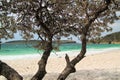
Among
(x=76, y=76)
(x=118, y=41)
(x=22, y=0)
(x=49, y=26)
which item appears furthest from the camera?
(x=118, y=41)

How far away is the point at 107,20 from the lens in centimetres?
1404

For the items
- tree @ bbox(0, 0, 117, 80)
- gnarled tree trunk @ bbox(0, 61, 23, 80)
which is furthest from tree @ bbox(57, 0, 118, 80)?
gnarled tree trunk @ bbox(0, 61, 23, 80)

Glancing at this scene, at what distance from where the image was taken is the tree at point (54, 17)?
1295 cm

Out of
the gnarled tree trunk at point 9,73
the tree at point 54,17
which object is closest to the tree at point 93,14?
the tree at point 54,17

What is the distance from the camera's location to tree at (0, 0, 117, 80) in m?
13.0

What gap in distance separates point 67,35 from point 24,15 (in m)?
1.77

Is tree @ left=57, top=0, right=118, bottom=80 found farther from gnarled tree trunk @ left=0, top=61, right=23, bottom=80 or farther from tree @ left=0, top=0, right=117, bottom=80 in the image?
gnarled tree trunk @ left=0, top=61, right=23, bottom=80

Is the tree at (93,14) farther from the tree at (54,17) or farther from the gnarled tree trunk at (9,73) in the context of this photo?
the gnarled tree trunk at (9,73)

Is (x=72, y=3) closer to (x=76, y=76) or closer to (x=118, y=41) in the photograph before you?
(x=76, y=76)

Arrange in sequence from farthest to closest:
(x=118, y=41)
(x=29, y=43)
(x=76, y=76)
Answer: (x=118, y=41), (x=76, y=76), (x=29, y=43)

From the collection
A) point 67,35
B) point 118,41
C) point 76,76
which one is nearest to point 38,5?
point 67,35

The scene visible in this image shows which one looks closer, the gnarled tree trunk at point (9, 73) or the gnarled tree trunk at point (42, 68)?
the gnarled tree trunk at point (9, 73)

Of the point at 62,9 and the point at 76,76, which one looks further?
the point at 76,76

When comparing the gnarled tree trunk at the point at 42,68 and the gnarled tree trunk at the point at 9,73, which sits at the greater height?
the gnarled tree trunk at the point at 9,73
